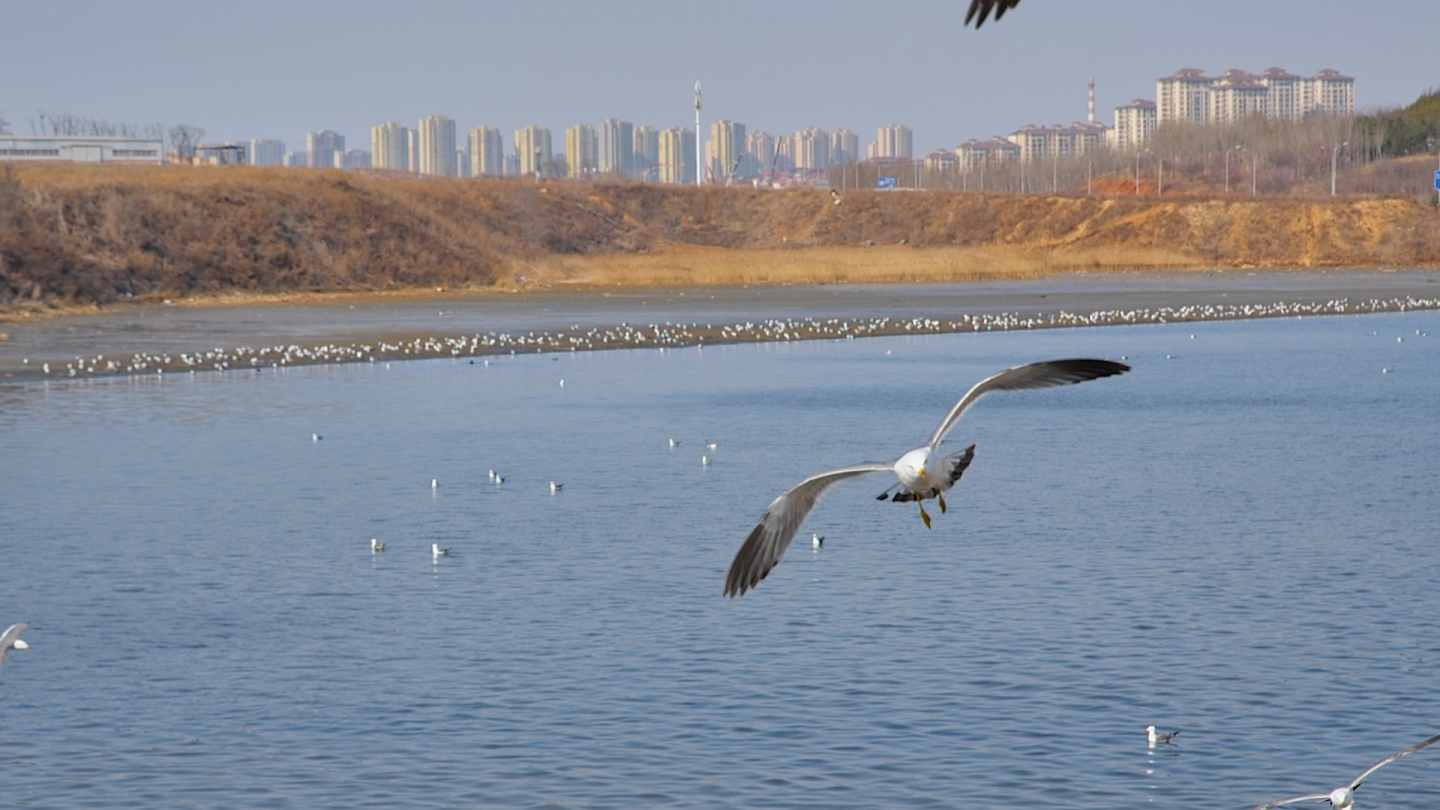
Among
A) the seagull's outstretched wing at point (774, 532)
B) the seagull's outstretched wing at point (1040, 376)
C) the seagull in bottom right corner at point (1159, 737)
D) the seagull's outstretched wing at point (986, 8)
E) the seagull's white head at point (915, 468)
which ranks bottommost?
the seagull in bottom right corner at point (1159, 737)

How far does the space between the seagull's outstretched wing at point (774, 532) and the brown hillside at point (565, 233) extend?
46145 millimetres

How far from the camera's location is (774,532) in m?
9.84

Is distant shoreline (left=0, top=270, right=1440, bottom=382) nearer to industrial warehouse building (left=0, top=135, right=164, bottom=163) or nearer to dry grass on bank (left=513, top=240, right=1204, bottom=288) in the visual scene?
dry grass on bank (left=513, top=240, right=1204, bottom=288)

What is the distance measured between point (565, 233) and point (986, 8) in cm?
9824

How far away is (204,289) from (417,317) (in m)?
13.2

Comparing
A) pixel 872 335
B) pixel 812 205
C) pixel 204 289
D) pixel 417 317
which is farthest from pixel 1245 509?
pixel 812 205

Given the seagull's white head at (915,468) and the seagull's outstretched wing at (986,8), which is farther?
the seagull's white head at (915,468)

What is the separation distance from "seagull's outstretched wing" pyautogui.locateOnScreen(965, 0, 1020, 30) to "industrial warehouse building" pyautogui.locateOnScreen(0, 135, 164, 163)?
11426 centimetres

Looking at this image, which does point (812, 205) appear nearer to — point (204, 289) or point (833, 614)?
point (204, 289)

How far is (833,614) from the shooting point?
49.8 feet

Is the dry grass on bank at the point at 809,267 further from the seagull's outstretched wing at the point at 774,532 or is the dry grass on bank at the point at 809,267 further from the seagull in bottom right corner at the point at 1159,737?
the seagull's outstretched wing at the point at 774,532

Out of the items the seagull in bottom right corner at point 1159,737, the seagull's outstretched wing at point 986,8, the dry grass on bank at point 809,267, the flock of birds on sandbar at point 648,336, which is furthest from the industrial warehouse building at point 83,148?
the seagull's outstretched wing at point 986,8

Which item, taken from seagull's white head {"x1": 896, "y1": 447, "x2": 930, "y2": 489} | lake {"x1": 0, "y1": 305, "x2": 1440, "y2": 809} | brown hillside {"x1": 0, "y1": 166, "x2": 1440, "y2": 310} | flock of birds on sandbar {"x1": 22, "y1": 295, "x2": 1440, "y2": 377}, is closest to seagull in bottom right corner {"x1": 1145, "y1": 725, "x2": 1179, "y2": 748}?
lake {"x1": 0, "y1": 305, "x2": 1440, "y2": 809}

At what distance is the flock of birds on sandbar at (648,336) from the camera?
38.1 meters
